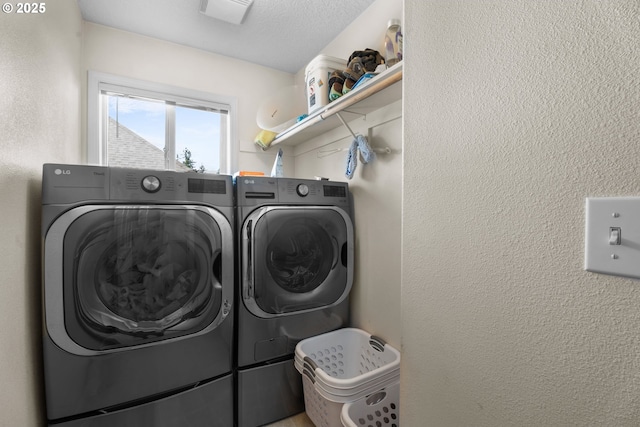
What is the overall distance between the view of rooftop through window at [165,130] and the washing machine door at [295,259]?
1.07 m

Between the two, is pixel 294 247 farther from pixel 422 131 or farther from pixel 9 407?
pixel 9 407

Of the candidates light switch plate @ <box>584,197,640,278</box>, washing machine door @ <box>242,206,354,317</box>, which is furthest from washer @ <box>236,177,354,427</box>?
light switch plate @ <box>584,197,640,278</box>

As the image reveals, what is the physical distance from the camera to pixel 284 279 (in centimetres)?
153

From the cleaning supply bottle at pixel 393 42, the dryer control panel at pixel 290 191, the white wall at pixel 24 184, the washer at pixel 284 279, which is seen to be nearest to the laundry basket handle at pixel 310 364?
the washer at pixel 284 279

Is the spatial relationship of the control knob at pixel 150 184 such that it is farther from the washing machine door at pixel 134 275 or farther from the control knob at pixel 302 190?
the control knob at pixel 302 190

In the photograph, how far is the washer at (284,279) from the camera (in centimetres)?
141

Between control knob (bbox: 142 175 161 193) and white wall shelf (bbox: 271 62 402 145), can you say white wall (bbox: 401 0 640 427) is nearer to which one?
white wall shelf (bbox: 271 62 402 145)

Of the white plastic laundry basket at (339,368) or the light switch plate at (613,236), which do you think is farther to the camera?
the white plastic laundry basket at (339,368)

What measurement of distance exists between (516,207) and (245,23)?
2.05 m

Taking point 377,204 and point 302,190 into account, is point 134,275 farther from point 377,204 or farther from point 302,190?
point 377,204

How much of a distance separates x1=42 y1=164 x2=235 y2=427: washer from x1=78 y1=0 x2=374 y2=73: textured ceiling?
1200 mm

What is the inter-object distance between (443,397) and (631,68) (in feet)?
2.24

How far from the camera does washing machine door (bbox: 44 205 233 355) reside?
1059 mm

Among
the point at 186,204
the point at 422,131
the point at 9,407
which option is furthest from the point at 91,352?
Answer: the point at 422,131
